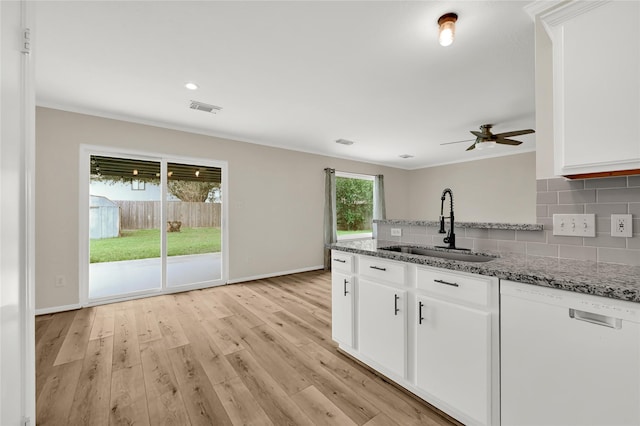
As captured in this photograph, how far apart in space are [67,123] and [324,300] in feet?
13.0

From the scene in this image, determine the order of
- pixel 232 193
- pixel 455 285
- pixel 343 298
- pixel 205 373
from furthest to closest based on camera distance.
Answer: pixel 232 193
pixel 343 298
pixel 205 373
pixel 455 285

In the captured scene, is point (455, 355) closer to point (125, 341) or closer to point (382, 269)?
point (382, 269)

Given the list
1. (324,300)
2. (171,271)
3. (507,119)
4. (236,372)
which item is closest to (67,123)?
(171,271)

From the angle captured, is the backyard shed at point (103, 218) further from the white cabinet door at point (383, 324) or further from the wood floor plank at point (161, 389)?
the white cabinet door at point (383, 324)

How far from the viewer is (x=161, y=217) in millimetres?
3967

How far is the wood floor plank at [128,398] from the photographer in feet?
5.16

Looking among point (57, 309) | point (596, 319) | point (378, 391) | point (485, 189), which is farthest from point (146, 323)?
point (485, 189)

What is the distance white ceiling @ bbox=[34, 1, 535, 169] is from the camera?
1.81m

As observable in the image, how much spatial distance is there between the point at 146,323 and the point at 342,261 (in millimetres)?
2370

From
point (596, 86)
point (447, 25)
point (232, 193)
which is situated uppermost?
point (447, 25)

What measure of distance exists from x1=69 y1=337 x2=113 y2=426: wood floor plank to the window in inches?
188

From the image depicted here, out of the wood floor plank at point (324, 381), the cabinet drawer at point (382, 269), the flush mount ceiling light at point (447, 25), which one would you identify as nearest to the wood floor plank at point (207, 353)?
the wood floor plank at point (324, 381)

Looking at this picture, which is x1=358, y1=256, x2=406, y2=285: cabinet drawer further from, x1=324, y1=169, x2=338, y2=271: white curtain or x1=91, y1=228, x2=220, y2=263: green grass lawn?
x1=324, y1=169, x2=338, y2=271: white curtain

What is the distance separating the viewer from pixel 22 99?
96 centimetres
